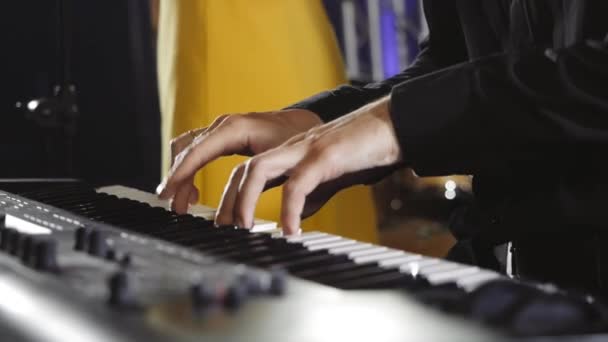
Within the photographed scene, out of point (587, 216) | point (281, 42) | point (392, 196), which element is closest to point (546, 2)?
point (587, 216)

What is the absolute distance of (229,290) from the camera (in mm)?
429

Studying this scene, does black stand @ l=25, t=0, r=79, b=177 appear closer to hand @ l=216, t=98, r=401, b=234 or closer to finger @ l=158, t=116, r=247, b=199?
finger @ l=158, t=116, r=247, b=199

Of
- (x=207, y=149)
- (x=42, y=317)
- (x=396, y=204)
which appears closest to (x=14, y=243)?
(x=42, y=317)

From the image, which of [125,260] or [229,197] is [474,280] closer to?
[125,260]

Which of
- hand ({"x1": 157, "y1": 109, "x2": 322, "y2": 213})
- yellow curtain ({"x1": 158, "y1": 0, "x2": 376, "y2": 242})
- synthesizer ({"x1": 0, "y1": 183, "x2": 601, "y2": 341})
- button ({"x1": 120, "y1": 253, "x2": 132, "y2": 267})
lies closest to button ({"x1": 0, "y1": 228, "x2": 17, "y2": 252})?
synthesizer ({"x1": 0, "y1": 183, "x2": 601, "y2": 341})

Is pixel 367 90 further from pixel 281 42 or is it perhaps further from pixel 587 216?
pixel 281 42

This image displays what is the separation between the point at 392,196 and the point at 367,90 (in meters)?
3.23

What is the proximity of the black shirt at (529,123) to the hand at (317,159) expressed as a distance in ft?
0.05

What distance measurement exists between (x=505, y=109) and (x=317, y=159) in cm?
17

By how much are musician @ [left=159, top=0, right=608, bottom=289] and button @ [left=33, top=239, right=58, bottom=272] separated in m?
0.22

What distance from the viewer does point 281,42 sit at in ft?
6.39

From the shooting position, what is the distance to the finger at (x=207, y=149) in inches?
36.6

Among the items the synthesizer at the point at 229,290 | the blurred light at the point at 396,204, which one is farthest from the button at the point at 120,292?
the blurred light at the point at 396,204

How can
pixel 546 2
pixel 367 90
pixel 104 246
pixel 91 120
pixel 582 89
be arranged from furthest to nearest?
pixel 91 120 → pixel 367 90 → pixel 546 2 → pixel 582 89 → pixel 104 246
